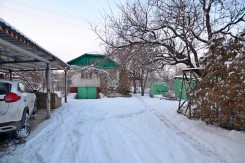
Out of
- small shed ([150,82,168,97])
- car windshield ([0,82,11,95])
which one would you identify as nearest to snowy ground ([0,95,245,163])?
car windshield ([0,82,11,95])

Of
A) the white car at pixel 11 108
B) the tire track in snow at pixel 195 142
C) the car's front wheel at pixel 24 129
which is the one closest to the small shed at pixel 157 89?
the tire track in snow at pixel 195 142

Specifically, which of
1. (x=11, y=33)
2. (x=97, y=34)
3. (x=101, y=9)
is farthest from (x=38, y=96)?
(x=11, y=33)

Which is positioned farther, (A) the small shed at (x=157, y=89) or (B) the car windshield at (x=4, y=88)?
(A) the small shed at (x=157, y=89)

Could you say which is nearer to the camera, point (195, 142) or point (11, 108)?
point (11, 108)

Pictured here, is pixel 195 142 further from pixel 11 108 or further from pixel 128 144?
pixel 11 108

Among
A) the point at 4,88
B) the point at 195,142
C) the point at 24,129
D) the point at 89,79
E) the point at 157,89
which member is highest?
the point at 89,79

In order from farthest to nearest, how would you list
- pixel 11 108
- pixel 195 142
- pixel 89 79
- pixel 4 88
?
pixel 89 79
pixel 195 142
pixel 4 88
pixel 11 108

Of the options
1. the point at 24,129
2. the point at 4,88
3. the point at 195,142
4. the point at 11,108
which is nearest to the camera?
the point at 11,108

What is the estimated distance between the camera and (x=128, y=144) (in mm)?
6211

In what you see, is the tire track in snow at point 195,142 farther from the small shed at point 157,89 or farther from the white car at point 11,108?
the small shed at point 157,89

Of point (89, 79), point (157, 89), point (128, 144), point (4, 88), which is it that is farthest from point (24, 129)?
point (157, 89)

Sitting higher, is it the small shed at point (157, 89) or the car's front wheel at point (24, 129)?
the small shed at point (157, 89)

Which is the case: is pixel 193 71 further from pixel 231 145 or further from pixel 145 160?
pixel 145 160

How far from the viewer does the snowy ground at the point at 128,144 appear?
5203 mm
